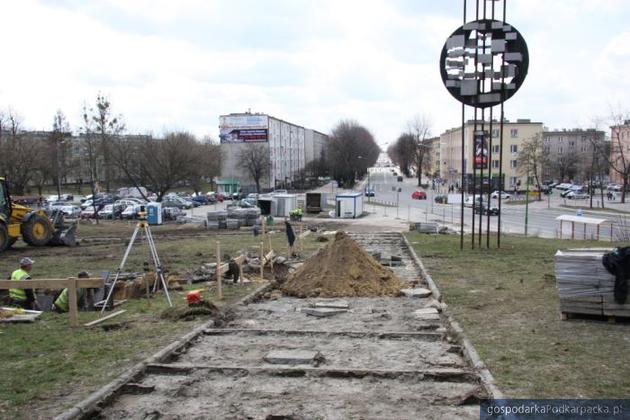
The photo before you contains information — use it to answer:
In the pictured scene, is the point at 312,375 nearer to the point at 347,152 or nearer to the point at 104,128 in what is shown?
the point at 104,128

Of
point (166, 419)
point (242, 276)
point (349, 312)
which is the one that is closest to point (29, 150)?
point (242, 276)

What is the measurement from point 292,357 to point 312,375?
2.19ft

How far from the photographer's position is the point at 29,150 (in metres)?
51.4

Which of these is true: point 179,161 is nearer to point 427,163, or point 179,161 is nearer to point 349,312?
point 349,312

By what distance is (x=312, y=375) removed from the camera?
686 centimetres

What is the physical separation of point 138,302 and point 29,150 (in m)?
45.8

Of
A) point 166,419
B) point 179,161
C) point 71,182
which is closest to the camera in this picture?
point 166,419

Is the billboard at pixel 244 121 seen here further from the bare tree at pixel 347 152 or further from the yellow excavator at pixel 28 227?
the yellow excavator at pixel 28 227

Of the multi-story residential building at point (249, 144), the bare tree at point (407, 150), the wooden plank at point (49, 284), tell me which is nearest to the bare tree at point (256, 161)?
the multi-story residential building at point (249, 144)

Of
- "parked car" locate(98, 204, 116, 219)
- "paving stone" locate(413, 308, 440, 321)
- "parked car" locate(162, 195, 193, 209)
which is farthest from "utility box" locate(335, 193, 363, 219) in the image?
"paving stone" locate(413, 308, 440, 321)

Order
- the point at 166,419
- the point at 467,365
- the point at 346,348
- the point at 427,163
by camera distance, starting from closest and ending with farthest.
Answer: the point at 166,419 → the point at 467,365 → the point at 346,348 → the point at 427,163

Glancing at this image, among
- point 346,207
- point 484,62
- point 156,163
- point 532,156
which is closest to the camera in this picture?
point 484,62

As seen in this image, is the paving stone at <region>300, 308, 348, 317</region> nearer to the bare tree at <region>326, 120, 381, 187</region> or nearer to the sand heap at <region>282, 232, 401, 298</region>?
the sand heap at <region>282, 232, 401, 298</region>

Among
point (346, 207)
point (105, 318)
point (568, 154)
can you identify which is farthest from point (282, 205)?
point (568, 154)
